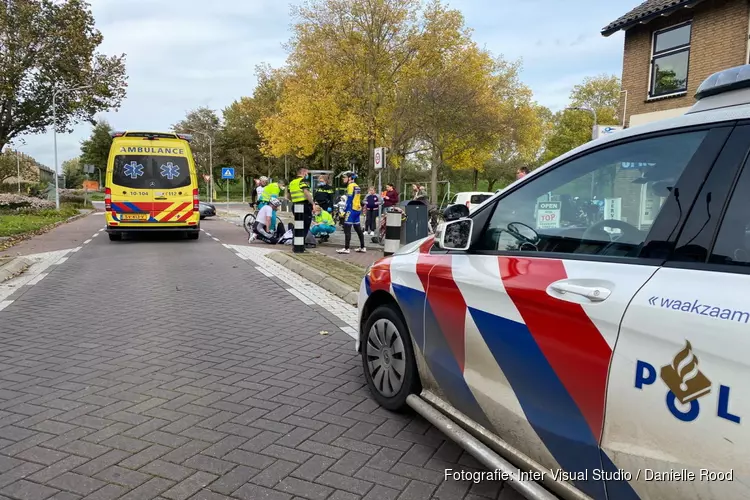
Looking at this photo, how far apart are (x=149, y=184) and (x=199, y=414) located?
11.8 m

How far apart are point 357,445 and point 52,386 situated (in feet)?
7.76

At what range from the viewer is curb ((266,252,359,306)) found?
24.0 ft

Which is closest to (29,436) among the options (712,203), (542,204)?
(542,204)

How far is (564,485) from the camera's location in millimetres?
2090

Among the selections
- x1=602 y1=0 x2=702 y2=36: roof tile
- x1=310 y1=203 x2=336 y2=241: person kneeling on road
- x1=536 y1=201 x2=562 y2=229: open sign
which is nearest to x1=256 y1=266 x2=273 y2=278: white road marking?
x1=310 y1=203 x2=336 y2=241: person kneeling on road

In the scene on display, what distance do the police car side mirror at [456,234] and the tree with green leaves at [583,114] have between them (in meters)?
50.0

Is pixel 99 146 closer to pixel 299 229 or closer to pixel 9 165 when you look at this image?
pixel 9 165

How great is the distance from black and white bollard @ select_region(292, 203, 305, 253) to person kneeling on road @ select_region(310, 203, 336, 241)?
176 cm

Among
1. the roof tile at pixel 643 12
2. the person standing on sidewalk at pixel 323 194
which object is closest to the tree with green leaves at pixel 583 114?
the roof tile at pixel 643 12

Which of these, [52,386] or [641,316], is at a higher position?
[641,316]

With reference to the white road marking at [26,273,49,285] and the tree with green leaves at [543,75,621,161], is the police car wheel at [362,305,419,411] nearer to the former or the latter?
the white road marking at [26,273,49,285]

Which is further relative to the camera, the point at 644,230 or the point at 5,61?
the point at 5,61

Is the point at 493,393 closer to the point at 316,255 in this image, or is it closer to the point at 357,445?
the point at 357,445

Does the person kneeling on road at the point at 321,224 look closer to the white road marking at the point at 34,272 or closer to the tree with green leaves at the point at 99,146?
the white road marking at the point at 34,272
